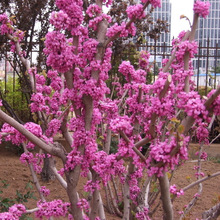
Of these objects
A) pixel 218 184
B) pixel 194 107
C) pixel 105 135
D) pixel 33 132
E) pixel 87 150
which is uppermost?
pixel 194 107

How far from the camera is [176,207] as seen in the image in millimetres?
4129

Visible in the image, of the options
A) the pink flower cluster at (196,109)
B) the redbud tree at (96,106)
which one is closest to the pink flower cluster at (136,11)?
the redbud tree at (96,106)

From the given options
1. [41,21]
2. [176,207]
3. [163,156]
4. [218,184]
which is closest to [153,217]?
[176,207]

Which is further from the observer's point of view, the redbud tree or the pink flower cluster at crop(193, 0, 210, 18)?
the pink flower cluster at crop(193, 0, 210, 18)

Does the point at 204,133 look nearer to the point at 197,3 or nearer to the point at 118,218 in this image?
the point at 197,3

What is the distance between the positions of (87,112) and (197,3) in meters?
0.90

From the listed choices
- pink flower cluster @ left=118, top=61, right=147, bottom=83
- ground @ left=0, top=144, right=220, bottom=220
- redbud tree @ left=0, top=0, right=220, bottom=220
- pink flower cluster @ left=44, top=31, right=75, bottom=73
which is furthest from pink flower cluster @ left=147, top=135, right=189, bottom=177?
ground @ left=0, top=144, right=220, bottom=220

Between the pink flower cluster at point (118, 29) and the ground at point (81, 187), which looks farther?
the ground at point (81, 187)

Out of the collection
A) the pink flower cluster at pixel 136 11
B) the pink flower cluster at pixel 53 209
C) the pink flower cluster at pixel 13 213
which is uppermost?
the pink flower cluster at pixel 136 11

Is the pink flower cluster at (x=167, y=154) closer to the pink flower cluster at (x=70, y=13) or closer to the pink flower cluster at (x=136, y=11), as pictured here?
the pink flower cluster at (x=136, y=11)

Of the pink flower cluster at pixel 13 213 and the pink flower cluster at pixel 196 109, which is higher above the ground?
the pink flower cluster at pixel 196 109

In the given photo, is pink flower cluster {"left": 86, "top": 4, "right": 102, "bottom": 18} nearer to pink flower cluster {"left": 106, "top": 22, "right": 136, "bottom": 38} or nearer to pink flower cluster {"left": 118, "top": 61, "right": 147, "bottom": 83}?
pink flower cluster {"left": 106, "top": 22, "right": 136, "bottom": 38}

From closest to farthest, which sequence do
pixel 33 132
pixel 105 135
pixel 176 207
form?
pixel 33 132, pixel 105 135, pixel 176 207

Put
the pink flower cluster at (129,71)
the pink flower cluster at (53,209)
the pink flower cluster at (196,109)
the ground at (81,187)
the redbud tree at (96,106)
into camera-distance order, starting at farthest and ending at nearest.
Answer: the ground at (81,187) → the pink flower cluster at (129,71) → the pink flower cluster at (53,209) → the redbud tree at (96,106) → the pink flower cluster at (196,109)
